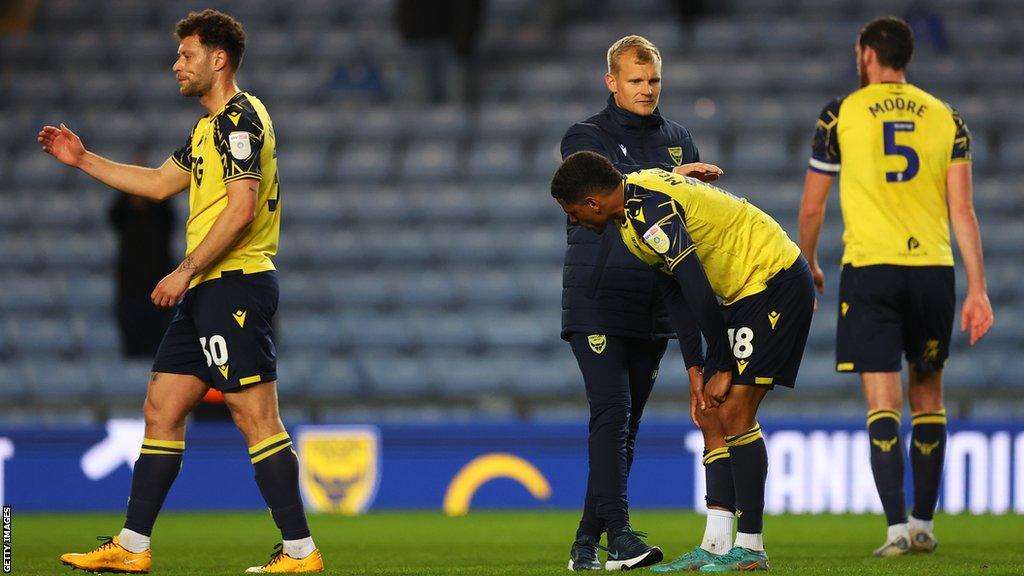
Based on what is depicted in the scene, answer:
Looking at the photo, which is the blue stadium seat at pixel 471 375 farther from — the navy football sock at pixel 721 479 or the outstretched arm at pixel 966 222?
the navy football sock at pixel 721 479

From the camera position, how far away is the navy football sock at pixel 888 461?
529cm

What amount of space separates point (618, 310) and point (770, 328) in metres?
0.52

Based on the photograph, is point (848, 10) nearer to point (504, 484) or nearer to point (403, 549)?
point (504, 484)

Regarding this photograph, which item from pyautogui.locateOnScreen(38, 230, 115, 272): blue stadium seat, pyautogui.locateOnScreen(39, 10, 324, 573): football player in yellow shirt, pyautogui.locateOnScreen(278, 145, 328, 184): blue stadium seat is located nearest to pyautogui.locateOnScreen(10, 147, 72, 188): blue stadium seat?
pyautogui.locateOnScreen(38, 230, 115, 272): blue stadium seat

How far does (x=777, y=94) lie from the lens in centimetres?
1214

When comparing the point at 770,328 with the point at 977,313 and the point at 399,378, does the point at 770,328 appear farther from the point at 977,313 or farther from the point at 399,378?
the point at 399,378

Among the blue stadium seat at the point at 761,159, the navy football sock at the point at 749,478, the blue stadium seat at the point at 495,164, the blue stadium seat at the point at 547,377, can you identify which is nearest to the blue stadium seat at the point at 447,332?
the blue stadium seat at the point at 547,377

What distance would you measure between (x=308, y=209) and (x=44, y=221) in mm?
2296

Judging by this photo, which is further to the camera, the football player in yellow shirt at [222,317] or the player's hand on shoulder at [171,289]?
the football player in yellow shirt at [222,317]

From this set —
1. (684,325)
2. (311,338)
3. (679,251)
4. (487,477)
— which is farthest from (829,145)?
(311,338)

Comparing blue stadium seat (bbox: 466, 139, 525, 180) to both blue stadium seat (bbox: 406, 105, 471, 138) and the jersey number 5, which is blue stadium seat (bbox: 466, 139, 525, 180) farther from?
the jersey number 5

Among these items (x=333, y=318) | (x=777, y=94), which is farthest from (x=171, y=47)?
(x=777, y=94)

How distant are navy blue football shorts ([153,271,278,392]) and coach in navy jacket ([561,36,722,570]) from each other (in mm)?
996

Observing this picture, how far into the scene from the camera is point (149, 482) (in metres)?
4.65
